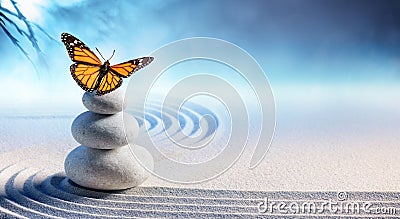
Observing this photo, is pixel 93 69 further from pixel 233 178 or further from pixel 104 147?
pixel 233 178

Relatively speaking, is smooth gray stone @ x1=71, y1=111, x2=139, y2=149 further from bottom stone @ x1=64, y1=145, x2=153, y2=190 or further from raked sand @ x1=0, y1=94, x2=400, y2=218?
raked sand @ x1=0, y1=94, x2=400, y2=218

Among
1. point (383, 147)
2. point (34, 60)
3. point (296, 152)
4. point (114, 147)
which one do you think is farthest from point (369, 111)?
point (34, 60)

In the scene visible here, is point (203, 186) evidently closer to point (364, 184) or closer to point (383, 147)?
point (364, 184)
